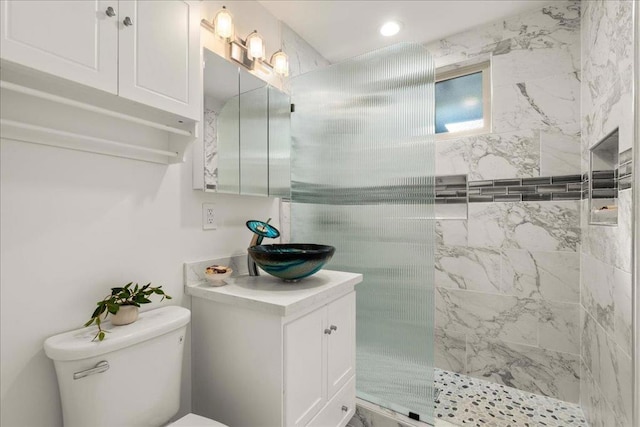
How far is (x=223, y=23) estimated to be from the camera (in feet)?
5.05

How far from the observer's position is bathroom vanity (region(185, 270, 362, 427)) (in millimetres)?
1127

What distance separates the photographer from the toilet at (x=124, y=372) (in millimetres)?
912

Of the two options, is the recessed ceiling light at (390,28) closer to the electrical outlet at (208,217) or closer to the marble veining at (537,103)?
the marble veining at (537,103)

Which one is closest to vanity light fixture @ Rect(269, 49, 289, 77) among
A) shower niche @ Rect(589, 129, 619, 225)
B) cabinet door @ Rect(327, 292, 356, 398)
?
cabinet door @ Rect(327, 292, 356, 398)

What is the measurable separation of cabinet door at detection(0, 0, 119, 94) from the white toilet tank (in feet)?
2.61

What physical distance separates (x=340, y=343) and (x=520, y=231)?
156 cm

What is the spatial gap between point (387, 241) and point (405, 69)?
921 millimetres

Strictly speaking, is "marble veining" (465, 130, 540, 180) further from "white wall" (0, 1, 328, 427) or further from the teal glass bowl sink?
"white wall" (0, 1, 328, 427)

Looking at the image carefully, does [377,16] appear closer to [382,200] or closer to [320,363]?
[382,200]

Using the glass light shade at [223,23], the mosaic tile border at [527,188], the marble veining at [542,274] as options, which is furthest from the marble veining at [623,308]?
the glass light shade at [223,23]

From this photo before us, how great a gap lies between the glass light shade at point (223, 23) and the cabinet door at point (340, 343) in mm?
1453

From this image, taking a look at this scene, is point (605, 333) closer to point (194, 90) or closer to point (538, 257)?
point (538, 257)

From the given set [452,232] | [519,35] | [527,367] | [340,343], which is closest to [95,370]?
[340,343]

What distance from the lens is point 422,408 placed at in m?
1.59
